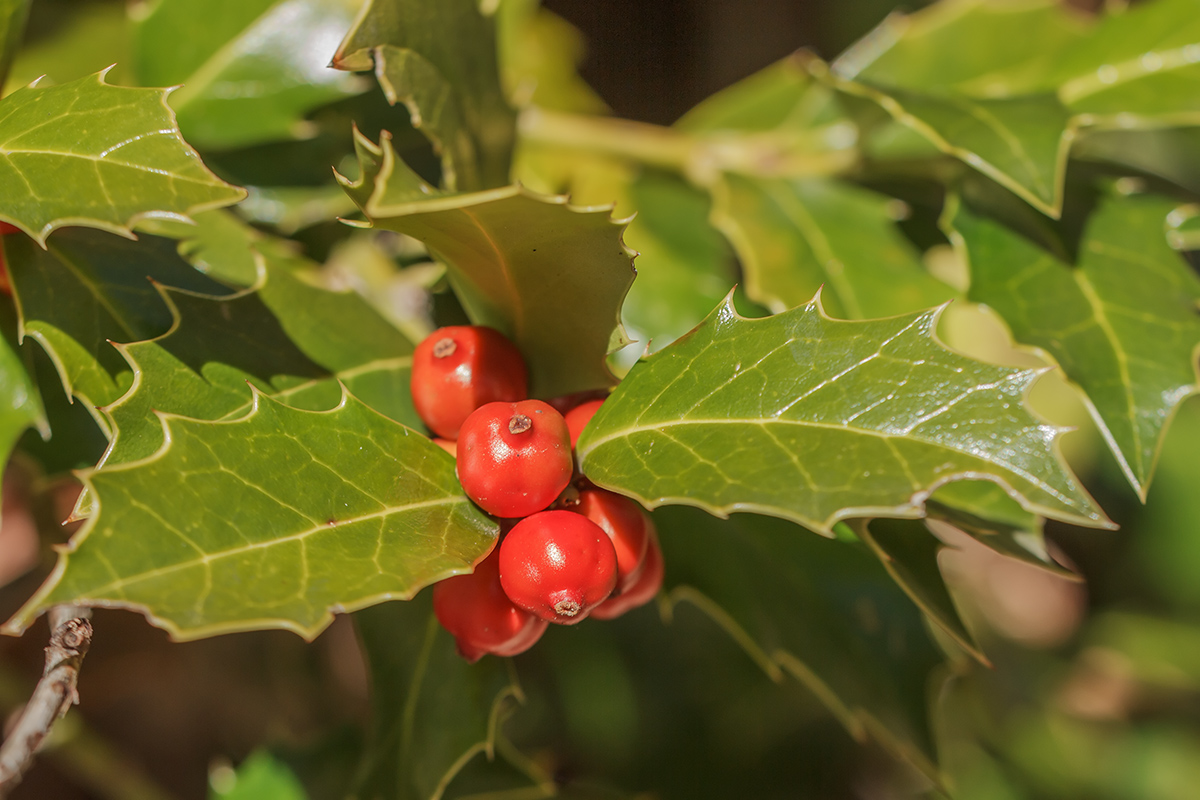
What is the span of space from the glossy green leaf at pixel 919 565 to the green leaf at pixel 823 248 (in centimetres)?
33

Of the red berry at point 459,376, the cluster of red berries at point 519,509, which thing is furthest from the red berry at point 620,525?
→ the red berry at point 459,376

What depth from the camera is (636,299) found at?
129cm

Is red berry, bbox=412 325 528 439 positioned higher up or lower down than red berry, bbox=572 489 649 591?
higher up

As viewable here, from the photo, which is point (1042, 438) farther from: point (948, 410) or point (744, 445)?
point (744, 445)

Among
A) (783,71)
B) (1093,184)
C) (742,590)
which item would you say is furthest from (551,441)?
(783,71)

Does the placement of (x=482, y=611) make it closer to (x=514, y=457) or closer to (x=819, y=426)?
(x=514, y=457)

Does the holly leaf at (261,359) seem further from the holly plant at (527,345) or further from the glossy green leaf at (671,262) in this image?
the glossy green leaf at (671,262)

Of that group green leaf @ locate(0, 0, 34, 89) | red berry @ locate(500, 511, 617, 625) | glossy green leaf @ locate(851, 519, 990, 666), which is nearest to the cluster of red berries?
red berry @ locate(500, 511, 617, 625)

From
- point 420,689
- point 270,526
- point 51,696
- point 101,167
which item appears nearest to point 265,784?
point 420,689

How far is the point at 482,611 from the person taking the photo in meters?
0.69

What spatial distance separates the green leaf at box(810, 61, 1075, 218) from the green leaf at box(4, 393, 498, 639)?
680 millimetres

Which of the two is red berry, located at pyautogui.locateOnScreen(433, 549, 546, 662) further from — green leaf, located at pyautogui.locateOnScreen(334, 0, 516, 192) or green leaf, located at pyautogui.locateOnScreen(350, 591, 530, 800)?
green leaf, located at pyautogui.locateOnScreen(334, 0, 516, 192)

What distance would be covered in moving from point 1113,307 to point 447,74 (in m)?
0.78

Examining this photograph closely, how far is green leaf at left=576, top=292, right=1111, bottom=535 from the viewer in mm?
574
